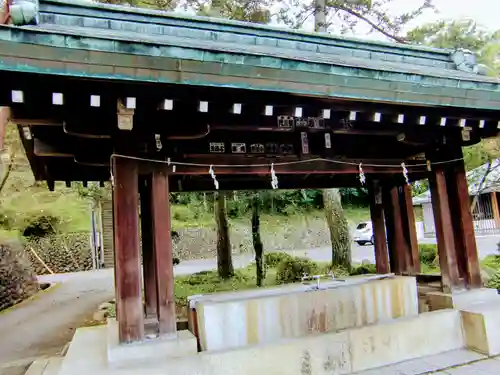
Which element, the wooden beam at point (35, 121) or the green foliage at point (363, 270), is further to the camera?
the green foliage at point (363, 270)

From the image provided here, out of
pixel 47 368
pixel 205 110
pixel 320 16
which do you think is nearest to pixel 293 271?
pixel 47 368

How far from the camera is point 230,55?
11.1 ft

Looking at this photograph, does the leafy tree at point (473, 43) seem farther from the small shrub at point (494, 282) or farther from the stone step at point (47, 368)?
the stone step at point (47, 368)

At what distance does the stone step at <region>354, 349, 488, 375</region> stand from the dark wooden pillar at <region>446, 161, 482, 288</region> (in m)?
1.07

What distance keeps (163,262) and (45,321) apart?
745 cm

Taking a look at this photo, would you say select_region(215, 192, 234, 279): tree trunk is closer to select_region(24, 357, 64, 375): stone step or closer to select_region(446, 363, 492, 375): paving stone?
select_region(24, 357, 64, 375): stone step

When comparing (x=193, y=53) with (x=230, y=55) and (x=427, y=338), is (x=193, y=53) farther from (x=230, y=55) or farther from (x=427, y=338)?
(x=427, y=338)

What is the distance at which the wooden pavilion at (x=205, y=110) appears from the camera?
3135mm

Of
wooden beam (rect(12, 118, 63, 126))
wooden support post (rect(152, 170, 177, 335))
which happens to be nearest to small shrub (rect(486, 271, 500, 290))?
wooden support post (rect(152, 170, 177, 335))

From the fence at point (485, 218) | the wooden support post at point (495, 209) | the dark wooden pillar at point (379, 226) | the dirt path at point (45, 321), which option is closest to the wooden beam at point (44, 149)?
the dirt path at point (45, 321)

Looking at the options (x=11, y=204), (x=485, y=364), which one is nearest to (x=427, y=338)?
(x=485, y=364)

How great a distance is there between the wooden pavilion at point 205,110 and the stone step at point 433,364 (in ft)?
3.12

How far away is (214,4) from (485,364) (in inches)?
458

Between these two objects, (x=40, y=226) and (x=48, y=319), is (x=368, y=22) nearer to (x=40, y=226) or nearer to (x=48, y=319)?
(x=48, y=319)
